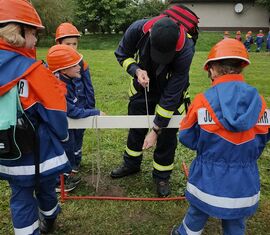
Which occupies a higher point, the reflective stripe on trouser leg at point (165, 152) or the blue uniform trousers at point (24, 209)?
the blue uniform trousers at point (24, 209)

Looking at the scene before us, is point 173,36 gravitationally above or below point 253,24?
above

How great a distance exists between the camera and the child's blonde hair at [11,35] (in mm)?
2240

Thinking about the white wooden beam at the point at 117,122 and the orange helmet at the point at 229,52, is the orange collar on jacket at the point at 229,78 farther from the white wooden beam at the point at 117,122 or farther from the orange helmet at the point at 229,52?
the white wooden beam at the point at 117,122

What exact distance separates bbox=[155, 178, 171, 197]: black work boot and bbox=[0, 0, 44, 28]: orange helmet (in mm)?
2269

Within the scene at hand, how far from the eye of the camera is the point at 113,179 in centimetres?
419

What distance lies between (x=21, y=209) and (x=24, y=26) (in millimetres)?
1321

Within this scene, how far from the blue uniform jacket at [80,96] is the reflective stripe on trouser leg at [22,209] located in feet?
3.07

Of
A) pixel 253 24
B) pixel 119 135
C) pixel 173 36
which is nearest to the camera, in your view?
Result: pixel 173 36

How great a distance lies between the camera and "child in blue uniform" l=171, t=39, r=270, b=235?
228 centimetres

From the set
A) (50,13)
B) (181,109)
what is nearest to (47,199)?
(181,109)

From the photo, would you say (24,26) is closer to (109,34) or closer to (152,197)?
(152,197)

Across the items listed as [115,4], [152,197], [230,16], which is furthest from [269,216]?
[230,16]

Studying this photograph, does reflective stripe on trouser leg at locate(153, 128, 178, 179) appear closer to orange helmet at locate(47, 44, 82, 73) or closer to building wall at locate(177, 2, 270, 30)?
orange helmet at locate(47, 44, 82, 73)

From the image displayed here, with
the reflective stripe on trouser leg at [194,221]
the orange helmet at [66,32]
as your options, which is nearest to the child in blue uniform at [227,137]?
the reflective stripe on trouser leg at [194,221]
